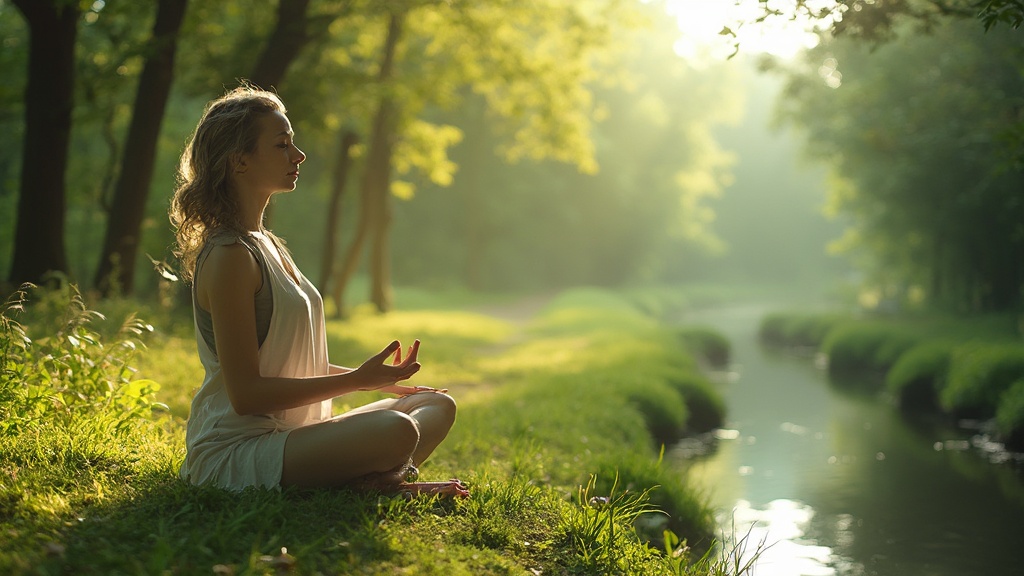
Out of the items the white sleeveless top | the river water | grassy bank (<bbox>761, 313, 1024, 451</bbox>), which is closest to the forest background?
the white sleeveless top

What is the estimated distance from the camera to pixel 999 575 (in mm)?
6777

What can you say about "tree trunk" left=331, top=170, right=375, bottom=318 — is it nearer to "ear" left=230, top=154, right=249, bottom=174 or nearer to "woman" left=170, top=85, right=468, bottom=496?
"woman" left=170, top=85, right=468, bottom=496

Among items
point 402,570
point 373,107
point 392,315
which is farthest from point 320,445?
point 392,315

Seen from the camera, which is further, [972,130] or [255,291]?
[972,130]

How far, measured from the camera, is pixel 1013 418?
11.3 meters

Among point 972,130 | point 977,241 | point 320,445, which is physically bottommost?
point 320,445

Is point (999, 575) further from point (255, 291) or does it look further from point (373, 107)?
point (373, 107)

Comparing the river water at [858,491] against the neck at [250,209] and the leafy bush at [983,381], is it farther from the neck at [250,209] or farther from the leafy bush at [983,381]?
the neck at [250,209]

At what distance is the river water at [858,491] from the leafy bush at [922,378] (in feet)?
1.45

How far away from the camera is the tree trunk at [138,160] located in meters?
11.3

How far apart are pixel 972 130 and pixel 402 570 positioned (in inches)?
692

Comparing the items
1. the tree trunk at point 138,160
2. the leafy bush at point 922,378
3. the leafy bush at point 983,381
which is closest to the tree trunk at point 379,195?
the tree trunk at point 138,160

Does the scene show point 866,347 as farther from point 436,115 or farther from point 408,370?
point 436,115

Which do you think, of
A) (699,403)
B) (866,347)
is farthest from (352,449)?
(866,347)
